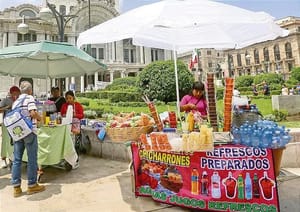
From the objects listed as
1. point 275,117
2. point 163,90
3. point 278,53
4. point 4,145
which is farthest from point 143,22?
point 278,53

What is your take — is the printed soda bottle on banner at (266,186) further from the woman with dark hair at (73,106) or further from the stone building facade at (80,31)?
the stone building facade at (80,31)

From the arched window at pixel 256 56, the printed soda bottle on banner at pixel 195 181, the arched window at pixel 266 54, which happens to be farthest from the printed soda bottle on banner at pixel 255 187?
the arched window at pixel 256 56

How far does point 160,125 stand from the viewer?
3785 mm

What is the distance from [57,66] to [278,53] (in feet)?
210

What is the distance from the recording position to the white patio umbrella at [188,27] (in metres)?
3.22

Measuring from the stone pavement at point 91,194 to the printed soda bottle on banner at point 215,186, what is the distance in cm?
52

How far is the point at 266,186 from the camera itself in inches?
110

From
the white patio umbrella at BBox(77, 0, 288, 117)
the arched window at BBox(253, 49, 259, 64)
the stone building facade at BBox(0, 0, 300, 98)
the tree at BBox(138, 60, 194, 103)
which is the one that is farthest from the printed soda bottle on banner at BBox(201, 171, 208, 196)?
the arched window at BBox(253, 49, 259, 64)

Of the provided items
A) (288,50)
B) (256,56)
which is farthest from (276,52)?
(256,56)

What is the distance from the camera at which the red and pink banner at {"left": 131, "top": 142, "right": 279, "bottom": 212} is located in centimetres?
280

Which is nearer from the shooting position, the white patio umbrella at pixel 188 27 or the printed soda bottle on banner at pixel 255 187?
the printed soda bottle on banner at pixel 255 187

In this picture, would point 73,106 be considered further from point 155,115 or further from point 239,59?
point 239,59

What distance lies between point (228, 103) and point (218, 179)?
90 centimetres

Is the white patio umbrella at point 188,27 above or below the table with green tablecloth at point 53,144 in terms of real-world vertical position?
above
